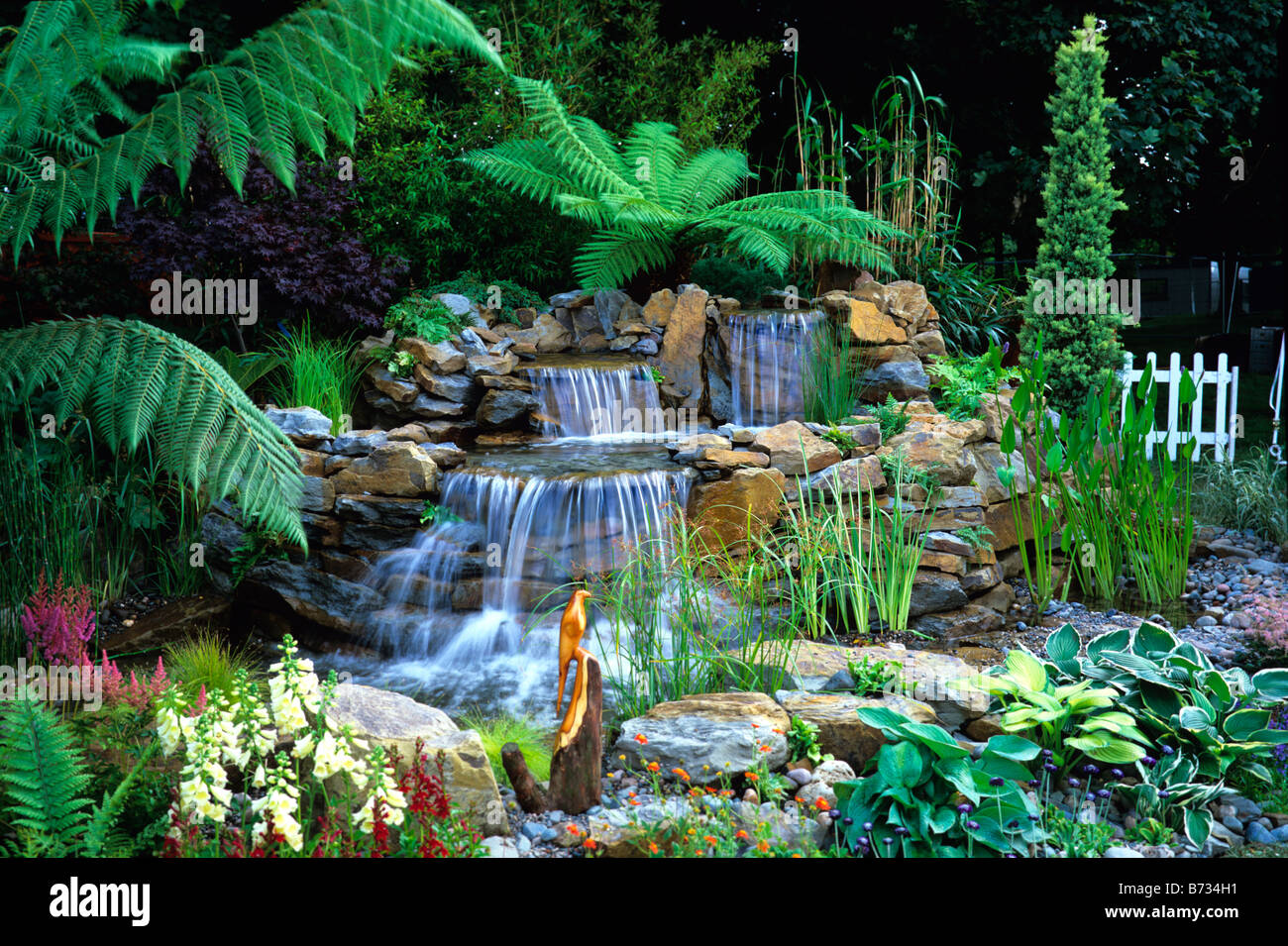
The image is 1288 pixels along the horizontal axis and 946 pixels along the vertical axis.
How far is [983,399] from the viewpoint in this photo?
5695 millimetres

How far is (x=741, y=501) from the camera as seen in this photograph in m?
4.94

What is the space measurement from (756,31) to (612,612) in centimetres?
842

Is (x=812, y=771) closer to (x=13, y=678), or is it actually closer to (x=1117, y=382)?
(x=13, y=678)

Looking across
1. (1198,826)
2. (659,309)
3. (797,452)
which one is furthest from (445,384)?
(1198,826)

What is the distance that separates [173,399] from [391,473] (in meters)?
2.06

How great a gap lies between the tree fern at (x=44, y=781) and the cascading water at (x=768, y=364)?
A: 5003mm

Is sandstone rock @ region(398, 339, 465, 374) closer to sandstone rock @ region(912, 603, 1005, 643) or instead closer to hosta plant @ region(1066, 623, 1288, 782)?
sandstone rock @ region(912, 603, 1005, 643)

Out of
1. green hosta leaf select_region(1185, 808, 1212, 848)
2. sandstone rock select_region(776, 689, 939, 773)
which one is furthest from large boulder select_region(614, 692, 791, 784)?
green hosta leaf select_region(1185, 808, 1212, 848)

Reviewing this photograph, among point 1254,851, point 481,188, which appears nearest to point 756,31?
point 481,188

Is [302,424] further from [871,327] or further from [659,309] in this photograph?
[871,327]

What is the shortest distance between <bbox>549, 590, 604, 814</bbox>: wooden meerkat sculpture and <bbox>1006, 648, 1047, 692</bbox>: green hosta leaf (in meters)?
1.26

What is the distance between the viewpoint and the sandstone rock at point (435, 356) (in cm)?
624

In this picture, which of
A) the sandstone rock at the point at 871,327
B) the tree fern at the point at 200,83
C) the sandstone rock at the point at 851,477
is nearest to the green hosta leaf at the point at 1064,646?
the sandstone rock at the point at 851,477

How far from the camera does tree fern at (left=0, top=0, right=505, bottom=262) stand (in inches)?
114
